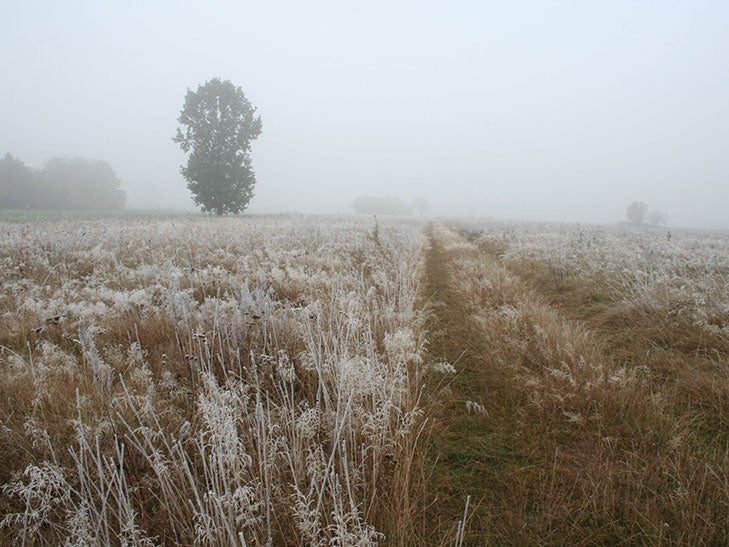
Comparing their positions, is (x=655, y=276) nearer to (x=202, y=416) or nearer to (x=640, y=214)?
(x=202, y=416)

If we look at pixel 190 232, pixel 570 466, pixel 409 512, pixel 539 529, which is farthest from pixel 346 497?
pixel 190 232

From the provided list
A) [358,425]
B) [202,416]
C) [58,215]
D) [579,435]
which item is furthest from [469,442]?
[58,215]

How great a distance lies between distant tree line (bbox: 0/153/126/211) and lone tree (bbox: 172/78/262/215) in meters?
39.4

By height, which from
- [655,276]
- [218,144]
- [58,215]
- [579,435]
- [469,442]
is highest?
[218,144]

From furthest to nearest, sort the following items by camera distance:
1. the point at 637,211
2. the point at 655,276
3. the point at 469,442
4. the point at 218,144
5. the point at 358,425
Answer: the point at 637,211 → the point at 218,144 → the point at 655,276 → the point at 469,442 → the point at 358,425

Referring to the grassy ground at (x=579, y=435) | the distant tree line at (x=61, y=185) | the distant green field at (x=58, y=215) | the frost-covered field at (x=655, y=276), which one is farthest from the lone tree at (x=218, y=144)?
the distant tree line at (x=61, y=185)

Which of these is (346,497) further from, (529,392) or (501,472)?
(529,392)

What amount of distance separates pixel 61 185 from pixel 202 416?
84981 mm

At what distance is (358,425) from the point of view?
244 centimetres

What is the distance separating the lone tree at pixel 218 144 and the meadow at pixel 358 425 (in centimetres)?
2982

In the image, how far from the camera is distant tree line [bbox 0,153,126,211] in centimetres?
5544

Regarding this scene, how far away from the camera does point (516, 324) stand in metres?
4.57

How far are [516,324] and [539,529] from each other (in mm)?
2953

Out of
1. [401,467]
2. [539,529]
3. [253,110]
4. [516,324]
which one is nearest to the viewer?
[539,529]
